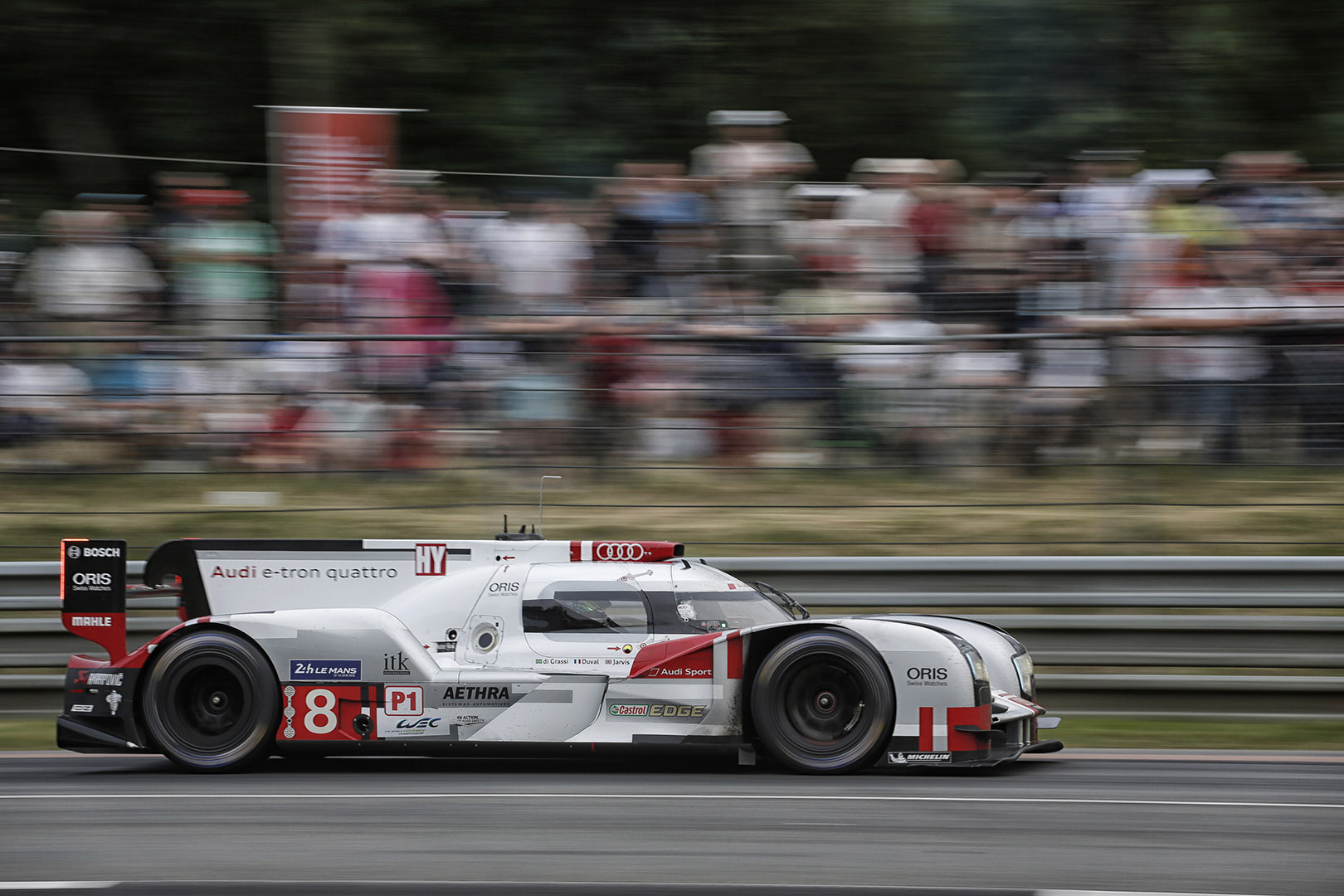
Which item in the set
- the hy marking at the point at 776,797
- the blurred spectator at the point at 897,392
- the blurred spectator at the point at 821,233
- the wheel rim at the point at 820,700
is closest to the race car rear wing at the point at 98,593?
the hy marking at the point at 776,797

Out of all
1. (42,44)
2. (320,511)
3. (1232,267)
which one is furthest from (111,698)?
(42,44)

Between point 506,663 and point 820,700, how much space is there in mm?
1424

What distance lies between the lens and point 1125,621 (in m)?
8.40

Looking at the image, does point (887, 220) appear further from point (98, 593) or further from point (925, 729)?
point (98, 593)

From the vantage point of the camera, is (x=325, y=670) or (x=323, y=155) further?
(x=323, y=155)

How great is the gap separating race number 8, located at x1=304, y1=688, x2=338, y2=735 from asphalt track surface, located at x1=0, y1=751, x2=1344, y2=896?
224mm

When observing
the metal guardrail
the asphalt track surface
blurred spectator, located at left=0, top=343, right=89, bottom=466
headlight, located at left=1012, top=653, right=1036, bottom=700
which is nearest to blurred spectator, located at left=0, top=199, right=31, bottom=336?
blurred spectator, located at left=0, top=343, right=89, bottom=466

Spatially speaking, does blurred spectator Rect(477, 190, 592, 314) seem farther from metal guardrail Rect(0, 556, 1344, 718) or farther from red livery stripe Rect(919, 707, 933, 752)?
red livery stripe Rect(919, 707, 933, 752)

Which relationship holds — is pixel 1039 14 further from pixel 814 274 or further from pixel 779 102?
pixel 814 274

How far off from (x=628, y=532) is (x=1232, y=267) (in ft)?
13.2

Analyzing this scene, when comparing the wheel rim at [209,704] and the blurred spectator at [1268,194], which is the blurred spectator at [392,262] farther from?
the blurred spectator at [1268,194]

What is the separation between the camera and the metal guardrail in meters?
8.24

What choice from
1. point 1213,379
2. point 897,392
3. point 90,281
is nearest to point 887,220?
point 897,392

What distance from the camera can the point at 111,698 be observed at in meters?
7.46
